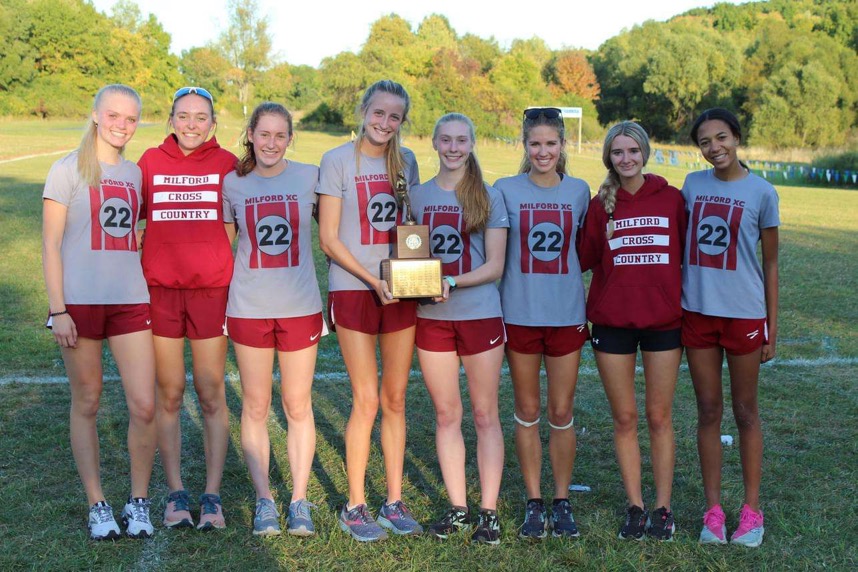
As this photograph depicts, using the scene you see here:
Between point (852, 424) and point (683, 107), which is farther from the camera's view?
point (683, 107)

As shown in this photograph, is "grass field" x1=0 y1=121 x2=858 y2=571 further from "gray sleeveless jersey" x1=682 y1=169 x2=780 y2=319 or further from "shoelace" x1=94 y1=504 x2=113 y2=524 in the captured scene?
"gray sleeveless jersey" x1=682 y1=169 x2=780 y2=319

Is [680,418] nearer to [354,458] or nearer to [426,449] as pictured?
[426,449]

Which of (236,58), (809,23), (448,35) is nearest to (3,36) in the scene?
(236,58)

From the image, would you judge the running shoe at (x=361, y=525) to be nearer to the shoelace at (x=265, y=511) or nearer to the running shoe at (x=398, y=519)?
the running shoe at (x=398, y=519)

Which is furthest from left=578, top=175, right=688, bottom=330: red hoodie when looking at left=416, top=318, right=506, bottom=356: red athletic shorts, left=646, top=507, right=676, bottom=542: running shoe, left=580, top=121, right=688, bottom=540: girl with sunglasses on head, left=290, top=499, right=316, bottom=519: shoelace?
left=290, top=499, right=316, bottom=519: shoelace

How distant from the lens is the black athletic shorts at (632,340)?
3.68 metres

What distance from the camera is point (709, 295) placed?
364 cm

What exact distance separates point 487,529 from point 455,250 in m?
1.24

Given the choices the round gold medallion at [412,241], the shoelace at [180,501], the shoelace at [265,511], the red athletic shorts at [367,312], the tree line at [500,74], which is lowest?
the shoelace at [265,511]

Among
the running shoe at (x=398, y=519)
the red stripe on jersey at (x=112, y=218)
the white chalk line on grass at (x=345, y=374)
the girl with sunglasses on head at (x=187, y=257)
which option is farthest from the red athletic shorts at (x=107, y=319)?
the white chalk line on grass at (x=345, y=374)

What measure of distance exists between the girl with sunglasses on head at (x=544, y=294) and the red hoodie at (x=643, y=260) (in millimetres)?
Result: 131

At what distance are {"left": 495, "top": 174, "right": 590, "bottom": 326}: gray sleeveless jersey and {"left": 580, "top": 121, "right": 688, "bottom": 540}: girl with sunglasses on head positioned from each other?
0.29 feet

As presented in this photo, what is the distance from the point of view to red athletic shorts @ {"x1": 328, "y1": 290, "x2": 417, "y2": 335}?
3.75 meters

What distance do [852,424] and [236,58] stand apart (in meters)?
78.9
